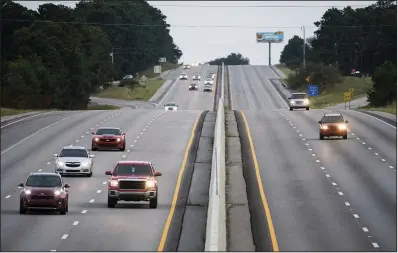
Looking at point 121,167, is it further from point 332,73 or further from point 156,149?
point 332,73

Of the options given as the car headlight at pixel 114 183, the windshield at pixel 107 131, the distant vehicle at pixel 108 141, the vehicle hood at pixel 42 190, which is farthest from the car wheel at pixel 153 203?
the windshield at pixel 107 131

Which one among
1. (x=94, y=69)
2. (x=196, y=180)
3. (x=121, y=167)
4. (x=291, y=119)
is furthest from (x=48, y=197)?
(x=94, y=69)

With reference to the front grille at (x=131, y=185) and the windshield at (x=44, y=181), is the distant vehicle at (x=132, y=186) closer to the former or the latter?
the front grille at (x=131, y=185)

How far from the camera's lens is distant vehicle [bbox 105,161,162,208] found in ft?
131

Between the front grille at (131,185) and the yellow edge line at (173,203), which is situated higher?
the front grille at (131,185)

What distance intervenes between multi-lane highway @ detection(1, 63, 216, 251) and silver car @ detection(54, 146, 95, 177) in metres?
0.41

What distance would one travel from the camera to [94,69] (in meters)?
168

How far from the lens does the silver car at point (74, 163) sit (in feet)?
165

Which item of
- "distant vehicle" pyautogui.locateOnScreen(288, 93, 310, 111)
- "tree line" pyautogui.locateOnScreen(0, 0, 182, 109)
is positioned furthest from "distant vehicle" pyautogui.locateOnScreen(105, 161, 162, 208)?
"tree line" pyautogui.locateOnScreen(0, 0, 182, 109)

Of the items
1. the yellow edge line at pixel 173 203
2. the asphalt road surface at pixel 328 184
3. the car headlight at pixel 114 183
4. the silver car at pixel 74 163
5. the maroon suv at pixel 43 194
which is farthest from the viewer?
the silver car at pixel 74 163

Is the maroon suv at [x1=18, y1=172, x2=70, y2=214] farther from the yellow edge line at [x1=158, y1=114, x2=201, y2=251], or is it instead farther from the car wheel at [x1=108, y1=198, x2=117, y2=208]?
the yellow edge line at [x1=158, y1=114, x2=201, y2=251]

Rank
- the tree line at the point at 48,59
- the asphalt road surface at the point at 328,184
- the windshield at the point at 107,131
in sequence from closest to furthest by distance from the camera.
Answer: the asphalt road surface at the point at 328,184, the windshield at the point at 107,131, the tree line at the point at 48,59

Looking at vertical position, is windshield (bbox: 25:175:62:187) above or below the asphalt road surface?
above

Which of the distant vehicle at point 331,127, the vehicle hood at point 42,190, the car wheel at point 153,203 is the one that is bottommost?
the distant vehicle at point 331,127
